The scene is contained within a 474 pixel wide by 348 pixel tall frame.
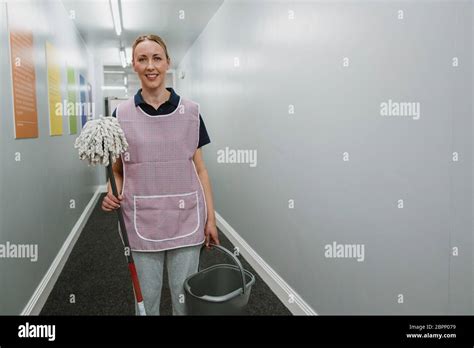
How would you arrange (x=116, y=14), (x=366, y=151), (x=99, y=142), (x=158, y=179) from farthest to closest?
(x=116, y=14), (x=366, y=151), (x=158, y=179), (x=99, y=142)

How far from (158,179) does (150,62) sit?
0.33 meters

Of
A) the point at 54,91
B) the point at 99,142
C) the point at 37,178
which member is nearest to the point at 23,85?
the point at 37,178

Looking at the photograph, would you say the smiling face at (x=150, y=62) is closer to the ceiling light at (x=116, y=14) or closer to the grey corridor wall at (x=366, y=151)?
the grey corridor wall at (x=366, y=151)

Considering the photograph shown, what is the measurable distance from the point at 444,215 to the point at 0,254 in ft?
5.37

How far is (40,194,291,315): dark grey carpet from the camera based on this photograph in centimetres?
192

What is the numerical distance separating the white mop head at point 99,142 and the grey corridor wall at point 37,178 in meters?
0.85

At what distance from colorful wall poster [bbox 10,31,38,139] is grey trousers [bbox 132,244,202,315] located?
107cm

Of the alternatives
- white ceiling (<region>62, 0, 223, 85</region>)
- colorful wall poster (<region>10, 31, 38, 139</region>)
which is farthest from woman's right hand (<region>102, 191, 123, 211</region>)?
white ceiling (<region>62, 0, 223, 85</region>)

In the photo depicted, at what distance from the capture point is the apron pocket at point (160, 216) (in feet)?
3.52

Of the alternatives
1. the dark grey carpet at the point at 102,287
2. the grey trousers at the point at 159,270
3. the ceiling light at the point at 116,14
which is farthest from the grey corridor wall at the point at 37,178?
the grey trousers at the point at 159,270

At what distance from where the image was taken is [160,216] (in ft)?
3.54

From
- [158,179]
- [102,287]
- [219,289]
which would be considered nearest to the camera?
[158,179]

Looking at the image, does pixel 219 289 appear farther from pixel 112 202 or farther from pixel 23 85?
pixel 23 85
